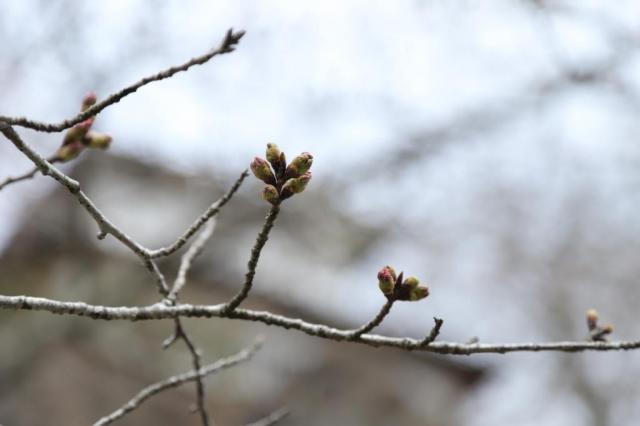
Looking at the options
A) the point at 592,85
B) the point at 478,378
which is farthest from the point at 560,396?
the point at 592,85

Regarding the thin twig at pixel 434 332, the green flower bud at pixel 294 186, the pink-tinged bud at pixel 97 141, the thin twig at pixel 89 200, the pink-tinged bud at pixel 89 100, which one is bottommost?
the thin twig at pixel 434 332

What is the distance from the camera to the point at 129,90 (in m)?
1.08

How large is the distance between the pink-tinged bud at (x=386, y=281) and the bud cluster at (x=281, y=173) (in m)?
0.23

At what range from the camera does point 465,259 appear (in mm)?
11188

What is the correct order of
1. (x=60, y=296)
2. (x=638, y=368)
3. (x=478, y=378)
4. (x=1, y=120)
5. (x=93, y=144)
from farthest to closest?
(x=638, y=368) < (x=478, y=378) < (x=60, y=296) < (x=93, y=144) < (x=1, y=120)

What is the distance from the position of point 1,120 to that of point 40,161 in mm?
104

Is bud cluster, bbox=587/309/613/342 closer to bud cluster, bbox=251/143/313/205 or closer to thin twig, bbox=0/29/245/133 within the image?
bud cluster, bbox=251/143/313/205

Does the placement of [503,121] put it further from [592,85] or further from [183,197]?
[183,197]

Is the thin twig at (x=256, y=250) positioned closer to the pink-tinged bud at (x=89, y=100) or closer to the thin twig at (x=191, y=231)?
the thin twig at (x=191, y=231)

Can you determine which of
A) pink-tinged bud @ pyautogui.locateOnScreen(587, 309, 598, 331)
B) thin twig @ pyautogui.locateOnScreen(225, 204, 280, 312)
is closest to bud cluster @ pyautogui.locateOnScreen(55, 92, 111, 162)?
thin twig @ pyautogui.locateOnScreen(225, 204, 280, 312)

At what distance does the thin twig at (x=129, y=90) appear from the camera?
1045mm

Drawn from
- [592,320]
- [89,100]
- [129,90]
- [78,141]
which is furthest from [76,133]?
[592,320]

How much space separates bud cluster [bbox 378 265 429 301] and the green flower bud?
0.24 metres

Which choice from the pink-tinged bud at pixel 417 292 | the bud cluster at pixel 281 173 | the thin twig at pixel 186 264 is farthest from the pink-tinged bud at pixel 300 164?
the thin twig at pixel 186 264
